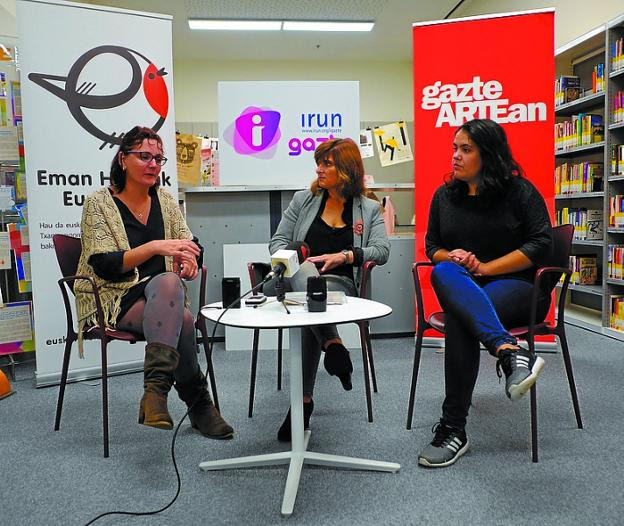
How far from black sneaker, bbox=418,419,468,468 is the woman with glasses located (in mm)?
717

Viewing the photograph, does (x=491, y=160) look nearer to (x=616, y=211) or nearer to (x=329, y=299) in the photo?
(x=329, y=299)

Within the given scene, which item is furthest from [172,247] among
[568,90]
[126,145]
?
[568,90]

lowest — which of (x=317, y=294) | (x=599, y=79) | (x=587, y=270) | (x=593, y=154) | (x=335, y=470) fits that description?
(x=335, y=470)

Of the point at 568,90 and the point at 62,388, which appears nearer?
the point at 62,388

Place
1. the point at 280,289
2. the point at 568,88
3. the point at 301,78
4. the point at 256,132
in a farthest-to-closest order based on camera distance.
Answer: the point at 301,78
the point at 568,88
the point at 256,132
the point at 280,289

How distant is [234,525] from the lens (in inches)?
56.2

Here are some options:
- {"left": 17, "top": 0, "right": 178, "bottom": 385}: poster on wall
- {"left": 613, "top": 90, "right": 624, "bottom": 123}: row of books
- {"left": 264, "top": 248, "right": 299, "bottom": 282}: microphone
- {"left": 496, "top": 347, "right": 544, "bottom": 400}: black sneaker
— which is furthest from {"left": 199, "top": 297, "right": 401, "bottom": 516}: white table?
{"left": 613, "top": 90, "right": 624, "bottom": 123}: row of books

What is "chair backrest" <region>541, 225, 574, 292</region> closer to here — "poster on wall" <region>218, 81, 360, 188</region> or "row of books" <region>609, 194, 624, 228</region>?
"poster on wall" <region>218, 81, 360, 188</region>

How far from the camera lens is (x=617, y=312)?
142 inches

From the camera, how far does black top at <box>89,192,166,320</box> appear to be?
77.4 inches

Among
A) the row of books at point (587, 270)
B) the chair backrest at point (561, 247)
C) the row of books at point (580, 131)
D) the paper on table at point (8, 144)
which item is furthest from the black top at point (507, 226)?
the row of books at point (587, 270)

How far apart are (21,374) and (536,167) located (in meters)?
3.03

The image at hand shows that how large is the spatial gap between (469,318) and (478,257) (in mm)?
408

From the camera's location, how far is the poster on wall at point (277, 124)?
346 cm
